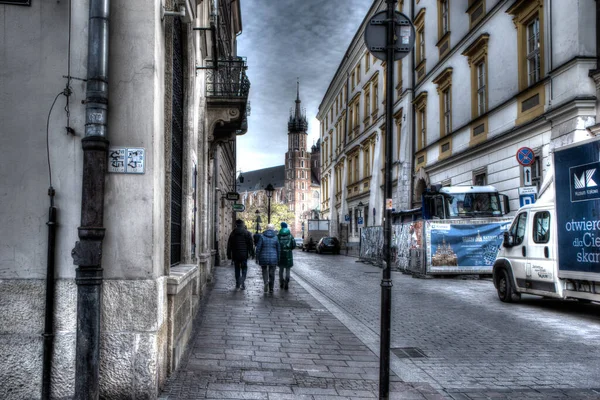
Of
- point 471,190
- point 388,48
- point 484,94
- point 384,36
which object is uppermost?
point 484,94

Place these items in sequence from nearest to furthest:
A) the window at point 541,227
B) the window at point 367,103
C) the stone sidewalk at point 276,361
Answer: the stone sidewalk at point 276,361, the window at point 541,227, the window at point 367,103

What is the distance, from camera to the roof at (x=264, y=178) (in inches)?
6142

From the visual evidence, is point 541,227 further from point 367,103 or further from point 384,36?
point 367,103

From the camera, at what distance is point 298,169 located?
146125 millimetres

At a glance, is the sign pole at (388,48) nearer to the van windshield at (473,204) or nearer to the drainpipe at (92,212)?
the drainpipe at (92,212)

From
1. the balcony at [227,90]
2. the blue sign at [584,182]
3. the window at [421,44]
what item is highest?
the window at [421,44]

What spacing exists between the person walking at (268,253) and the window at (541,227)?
5.73 metres

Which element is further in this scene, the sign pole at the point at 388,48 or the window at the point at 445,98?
the window at the point at 445,98

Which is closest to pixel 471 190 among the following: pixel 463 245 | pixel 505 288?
pixel 463 245

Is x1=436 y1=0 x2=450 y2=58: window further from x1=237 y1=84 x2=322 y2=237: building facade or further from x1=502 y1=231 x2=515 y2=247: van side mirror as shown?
x1=237 y1=84 x2=322 y2=237: building facade

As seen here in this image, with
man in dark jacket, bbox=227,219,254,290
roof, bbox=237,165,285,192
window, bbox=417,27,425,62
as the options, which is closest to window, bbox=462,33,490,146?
window, bbox=417,27,425,62

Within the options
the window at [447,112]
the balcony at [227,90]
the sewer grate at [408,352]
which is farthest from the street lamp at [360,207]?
the sewer grate at [408,352]

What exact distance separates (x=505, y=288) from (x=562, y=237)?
7.56ft

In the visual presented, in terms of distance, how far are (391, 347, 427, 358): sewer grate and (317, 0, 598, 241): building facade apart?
585 centimetres
